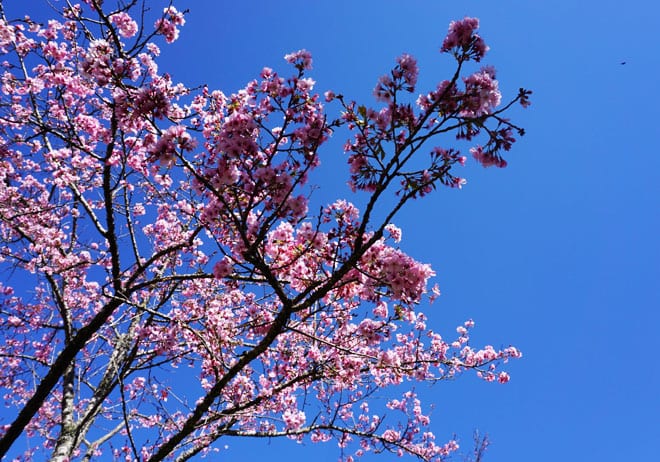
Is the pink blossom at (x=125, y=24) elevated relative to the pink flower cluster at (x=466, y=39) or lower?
A: elevated

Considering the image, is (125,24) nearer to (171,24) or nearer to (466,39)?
(171,24)

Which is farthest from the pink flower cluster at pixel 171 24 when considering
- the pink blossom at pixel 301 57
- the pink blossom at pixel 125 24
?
the pink blossom at pixel 301 57

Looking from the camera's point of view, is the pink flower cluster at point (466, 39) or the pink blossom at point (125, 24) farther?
the pink blossom at point (125, 24)

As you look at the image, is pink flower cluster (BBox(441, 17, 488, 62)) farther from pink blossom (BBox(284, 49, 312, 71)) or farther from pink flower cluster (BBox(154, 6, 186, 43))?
pink flower cluster (BBox(154, 6, 186, 43))

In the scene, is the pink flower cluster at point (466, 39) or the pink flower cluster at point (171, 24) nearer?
the pink flower cluster at point (466, 39)

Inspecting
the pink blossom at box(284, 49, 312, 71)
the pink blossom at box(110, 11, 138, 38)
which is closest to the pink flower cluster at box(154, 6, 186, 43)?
the pink blossom at box(110, 11, 138, 38)

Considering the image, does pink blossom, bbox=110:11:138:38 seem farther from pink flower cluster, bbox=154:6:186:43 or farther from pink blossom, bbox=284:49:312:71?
pink blossom, bbox=284:49:312:71

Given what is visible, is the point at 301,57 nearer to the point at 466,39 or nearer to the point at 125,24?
the point at 466,39

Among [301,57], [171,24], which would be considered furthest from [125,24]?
[301,57]

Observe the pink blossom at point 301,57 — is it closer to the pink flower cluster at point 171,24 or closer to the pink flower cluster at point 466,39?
the pink flower cluster at point 466,39

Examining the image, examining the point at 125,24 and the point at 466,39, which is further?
the point at 125,24

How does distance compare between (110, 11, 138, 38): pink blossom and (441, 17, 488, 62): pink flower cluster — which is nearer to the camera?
(441, 17, 488, 62): pink flower cluster

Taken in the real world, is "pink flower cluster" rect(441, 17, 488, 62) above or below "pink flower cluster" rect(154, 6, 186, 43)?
below

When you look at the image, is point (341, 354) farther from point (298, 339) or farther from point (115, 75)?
point (115, 75)
